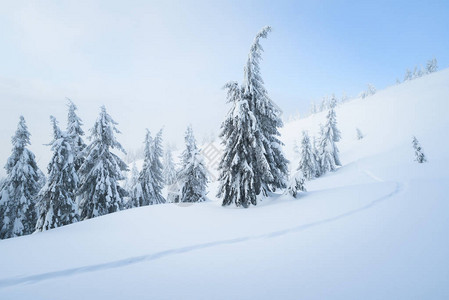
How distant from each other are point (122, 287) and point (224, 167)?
895 centimetres

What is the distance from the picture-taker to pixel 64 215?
15.6m

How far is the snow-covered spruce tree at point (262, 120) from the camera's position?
11797mm

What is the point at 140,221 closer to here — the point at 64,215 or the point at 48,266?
the point at 48,266

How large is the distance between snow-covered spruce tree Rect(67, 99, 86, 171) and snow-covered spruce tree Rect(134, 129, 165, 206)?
21.2 ft

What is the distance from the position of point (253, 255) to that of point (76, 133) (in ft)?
65.3

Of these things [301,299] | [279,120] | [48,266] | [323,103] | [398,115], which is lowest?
[301,299]

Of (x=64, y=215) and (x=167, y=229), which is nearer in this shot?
(x=167, y=229)

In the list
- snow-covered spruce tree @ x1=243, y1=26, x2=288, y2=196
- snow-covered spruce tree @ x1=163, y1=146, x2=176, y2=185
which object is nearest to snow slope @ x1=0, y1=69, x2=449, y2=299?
snow-covered spruce tree @ x1=243, y1=26, x2=288, y2=196

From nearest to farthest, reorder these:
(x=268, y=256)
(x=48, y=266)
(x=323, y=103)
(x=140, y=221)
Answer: (x=48, y=266) → (x=268, y=256) → (x=140, y=221) → (x=323, y=103)

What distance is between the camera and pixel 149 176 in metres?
23.0

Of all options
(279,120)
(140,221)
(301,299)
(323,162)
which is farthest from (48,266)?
(323,162)

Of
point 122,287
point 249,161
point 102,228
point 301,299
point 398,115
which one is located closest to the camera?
point 301,299

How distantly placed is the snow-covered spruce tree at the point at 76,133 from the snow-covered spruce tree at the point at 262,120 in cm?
1579

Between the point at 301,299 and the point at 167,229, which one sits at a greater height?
the point at 167,229
